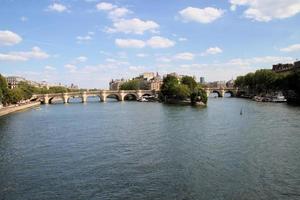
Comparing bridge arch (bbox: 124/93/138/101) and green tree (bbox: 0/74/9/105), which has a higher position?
green tree (bbox: 0/74/9/105)

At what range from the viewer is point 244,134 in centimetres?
3391

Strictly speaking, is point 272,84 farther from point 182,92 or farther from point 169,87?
point 169,87

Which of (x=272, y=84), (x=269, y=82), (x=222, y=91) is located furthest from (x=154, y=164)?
(x=222, y=91)

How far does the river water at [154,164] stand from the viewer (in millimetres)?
17984

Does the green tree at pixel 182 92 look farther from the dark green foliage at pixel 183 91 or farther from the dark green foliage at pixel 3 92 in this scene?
the dark green foliage at pixel 3 92

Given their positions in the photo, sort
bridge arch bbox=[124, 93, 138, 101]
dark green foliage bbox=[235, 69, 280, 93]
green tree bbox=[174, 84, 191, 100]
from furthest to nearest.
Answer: bridge arch bbox=[124, 93, 138, 101], dark green foliage bbox=[235, 69, 280, 93], green tree bbox=[174, 84, 191, 100]

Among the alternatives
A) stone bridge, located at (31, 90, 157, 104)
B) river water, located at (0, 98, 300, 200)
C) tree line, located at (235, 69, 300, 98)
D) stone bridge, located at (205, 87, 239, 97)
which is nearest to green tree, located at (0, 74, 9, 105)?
stone bridge, located at (31, 90, 157, 104)

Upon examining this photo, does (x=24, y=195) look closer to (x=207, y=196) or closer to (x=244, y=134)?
(x=207, y=196)

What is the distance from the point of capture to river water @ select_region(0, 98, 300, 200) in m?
18.0

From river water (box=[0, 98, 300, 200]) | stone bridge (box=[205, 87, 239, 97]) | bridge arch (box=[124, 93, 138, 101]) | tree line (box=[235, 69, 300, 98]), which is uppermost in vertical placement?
tree line (box=[235, 69, 300, 98])

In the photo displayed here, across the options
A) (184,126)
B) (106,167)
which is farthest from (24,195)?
(184,126)

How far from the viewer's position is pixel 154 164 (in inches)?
907

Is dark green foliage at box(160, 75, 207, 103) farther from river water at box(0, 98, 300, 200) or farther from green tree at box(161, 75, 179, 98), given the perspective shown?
river water at box(0, 98, 300, 200)

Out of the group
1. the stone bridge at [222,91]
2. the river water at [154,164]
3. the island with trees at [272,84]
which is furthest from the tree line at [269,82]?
the river water at [154,164]
